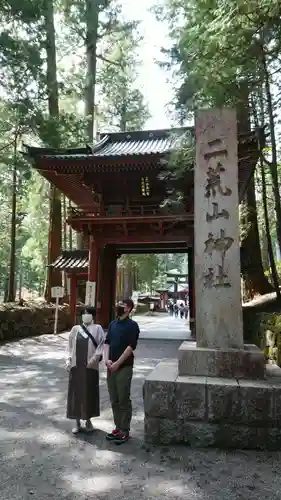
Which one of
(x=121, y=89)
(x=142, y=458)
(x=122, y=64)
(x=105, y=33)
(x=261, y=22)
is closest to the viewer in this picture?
(x=142, y=458)

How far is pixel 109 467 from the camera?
3.22 m

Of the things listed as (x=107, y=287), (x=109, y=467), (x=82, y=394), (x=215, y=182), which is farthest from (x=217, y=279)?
(x=107, y=287)

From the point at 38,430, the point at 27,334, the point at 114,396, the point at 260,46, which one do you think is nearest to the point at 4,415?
the point at 38,430

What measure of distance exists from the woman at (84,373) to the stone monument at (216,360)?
2.06ft

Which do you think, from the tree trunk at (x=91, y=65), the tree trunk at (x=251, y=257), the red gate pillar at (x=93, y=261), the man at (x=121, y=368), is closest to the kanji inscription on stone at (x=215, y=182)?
the man at (x=121, y=368)

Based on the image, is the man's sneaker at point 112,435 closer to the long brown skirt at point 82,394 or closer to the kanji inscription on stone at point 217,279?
the long brown skirt at point 82,394

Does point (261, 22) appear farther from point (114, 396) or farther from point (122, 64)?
point (122, 64)

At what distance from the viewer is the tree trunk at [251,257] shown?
1235cm

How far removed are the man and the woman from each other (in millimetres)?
259

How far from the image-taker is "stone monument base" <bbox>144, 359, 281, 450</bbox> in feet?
11.8

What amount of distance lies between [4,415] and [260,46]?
6.27 m

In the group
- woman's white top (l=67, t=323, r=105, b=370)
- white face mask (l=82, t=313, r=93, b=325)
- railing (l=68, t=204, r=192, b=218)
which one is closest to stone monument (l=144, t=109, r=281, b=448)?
woman's white top (l=67, t=323, r=105, b=370)

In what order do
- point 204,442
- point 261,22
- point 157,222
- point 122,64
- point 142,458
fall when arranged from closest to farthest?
1. point 142,458
2. point 204,442
3. point 261,22
4. point 157,222
5. point 122,64

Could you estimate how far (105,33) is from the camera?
1938 centimetres
